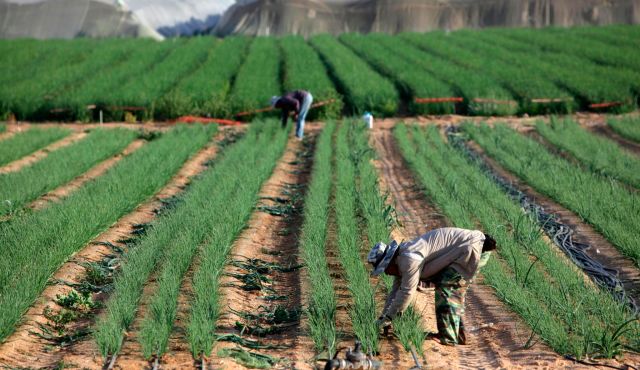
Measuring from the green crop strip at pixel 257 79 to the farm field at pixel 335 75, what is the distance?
1.1 inches

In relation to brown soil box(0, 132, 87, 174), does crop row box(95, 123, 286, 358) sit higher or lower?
higher

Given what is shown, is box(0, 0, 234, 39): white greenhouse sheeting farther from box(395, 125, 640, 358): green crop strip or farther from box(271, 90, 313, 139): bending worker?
box(395, 125, 640, 358): green crop strip

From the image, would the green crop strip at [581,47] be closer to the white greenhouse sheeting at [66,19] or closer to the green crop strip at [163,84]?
the green crop strip at [163,84]

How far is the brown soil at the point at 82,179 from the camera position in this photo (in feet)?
31.6

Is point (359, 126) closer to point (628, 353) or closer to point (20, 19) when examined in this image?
point (628, 353)

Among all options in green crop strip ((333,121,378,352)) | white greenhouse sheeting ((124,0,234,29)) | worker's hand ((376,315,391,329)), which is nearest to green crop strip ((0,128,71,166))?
green crop strip ((333,121,378,352))

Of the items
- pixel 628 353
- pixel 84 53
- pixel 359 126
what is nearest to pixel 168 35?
pixel 84 53

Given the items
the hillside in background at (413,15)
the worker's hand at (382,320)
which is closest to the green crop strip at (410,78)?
the hillside in background at (413,15)

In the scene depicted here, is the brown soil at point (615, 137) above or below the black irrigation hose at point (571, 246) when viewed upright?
above

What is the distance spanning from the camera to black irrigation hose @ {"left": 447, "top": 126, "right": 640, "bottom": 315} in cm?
649

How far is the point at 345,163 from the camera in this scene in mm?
11344

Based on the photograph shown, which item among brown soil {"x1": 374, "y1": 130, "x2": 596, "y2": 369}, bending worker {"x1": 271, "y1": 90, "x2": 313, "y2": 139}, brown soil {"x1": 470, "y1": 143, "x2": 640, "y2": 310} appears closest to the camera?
brown soil {"x1": 374, "y1": 130, "x2": 596, "y2": 369}

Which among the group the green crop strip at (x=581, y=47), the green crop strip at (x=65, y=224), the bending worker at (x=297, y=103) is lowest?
the green crop strip at (x=65, y=224)

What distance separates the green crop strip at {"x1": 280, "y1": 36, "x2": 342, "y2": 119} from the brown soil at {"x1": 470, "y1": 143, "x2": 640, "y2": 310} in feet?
22.7
